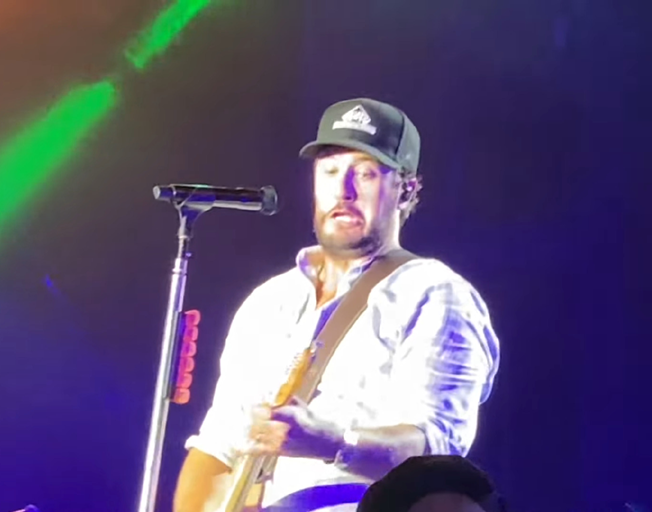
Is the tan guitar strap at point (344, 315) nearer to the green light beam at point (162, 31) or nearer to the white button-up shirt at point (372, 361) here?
the white button-up shirt at point (372, 361)

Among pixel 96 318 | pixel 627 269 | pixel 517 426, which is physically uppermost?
pixel 627 269

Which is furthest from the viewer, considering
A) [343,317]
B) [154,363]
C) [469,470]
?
[154,363]

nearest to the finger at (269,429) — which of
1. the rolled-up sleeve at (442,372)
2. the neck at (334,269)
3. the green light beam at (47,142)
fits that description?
the rolled-up sleeve at (442,372)

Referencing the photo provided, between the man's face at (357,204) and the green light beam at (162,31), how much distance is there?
23.4 inches

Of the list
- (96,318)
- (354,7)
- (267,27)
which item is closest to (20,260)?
(96,318)

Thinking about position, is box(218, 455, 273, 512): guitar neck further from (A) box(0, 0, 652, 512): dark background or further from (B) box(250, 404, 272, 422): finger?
(A) box(0, 0, 652, 512): dark background

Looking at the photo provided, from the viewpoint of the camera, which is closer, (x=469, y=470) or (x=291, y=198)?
(x=469, y=470)

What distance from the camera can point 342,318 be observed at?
2.54 metres

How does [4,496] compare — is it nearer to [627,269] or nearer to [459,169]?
[459,169]

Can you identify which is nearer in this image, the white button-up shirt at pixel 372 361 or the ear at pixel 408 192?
the white button-up shirt at pixel 372 361

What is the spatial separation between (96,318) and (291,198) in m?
0.61

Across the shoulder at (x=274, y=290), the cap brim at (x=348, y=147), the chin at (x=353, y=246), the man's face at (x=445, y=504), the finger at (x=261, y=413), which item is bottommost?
the finger at (x=261, y=413)

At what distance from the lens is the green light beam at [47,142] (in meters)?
2.80

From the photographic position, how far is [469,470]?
1256 millimetres
